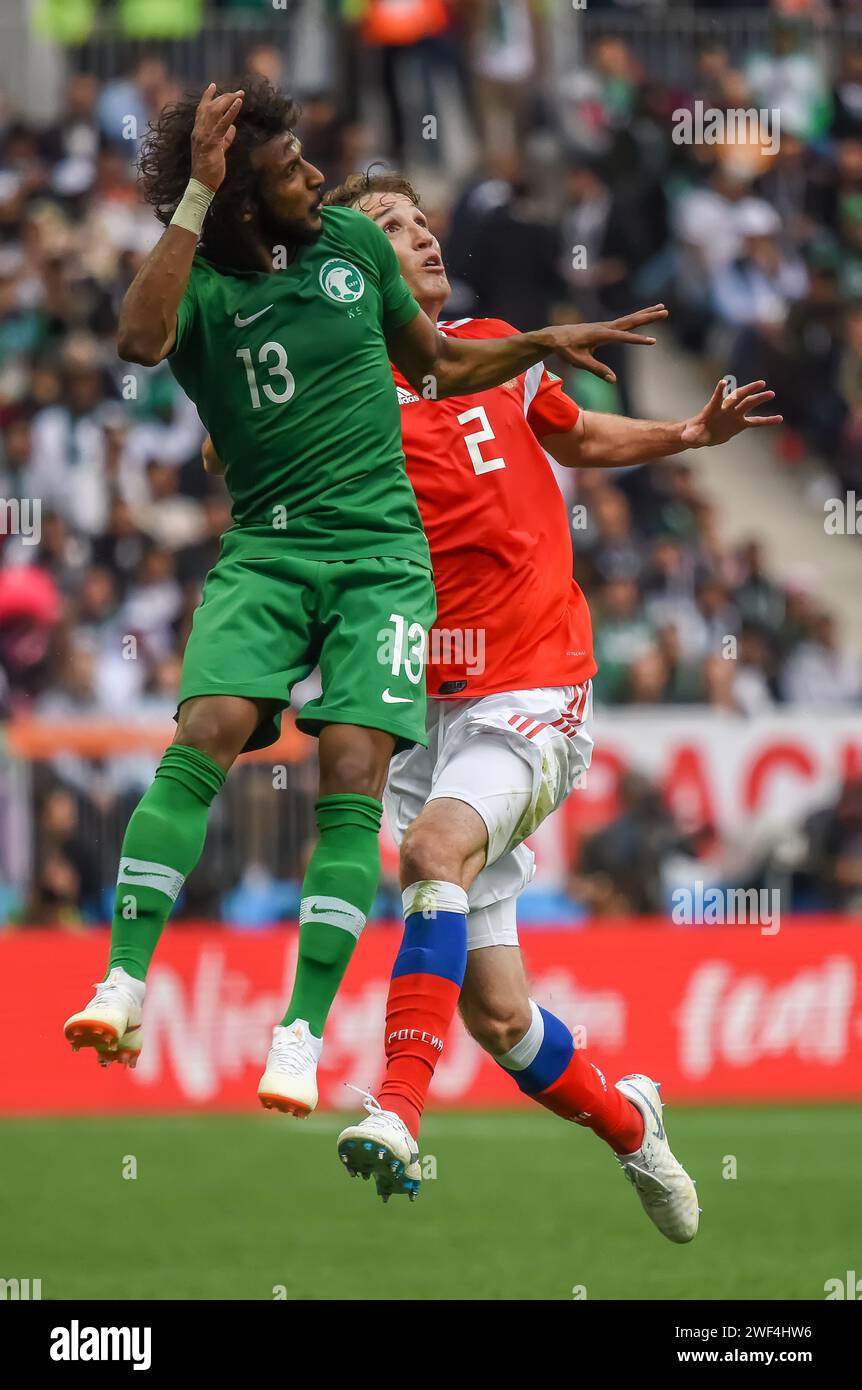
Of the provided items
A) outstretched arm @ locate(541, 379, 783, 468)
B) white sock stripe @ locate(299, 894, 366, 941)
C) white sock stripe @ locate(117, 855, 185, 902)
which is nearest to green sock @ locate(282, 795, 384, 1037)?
white sock stripe @ locate(299, 894, 366, 941)

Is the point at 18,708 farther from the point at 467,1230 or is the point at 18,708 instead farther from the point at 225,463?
the point at 225,463

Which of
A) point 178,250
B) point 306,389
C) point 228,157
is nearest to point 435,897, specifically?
point 306,389

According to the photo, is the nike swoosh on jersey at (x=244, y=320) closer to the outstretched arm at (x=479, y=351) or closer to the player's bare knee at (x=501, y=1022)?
the outstretched arm at (x=479, y=351)

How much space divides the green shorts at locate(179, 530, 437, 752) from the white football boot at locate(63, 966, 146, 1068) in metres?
0.78

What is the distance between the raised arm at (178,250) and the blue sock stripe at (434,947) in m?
1.87

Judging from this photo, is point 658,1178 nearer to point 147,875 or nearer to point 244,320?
point 147,875

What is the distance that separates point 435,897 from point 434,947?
0.14 meters

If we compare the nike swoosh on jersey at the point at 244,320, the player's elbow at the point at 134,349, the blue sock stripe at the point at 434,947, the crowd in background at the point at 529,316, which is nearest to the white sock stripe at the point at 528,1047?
the blue sock stripe at the point at 434,947

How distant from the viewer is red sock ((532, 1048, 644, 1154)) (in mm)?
7625

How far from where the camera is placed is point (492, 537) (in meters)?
7.55

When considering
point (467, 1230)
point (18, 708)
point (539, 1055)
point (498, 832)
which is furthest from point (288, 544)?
point (18, 708)

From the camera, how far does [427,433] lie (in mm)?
7637

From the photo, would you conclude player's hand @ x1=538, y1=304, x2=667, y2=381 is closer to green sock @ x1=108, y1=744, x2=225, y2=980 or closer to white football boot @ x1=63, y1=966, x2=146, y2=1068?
green sock @ x1=108, y1=744, x2=225, y2=980

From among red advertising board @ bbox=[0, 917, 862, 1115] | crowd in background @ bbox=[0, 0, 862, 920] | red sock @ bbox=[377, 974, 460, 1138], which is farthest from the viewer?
crowd in background @ bbox=[0, 0, 862, 920]
